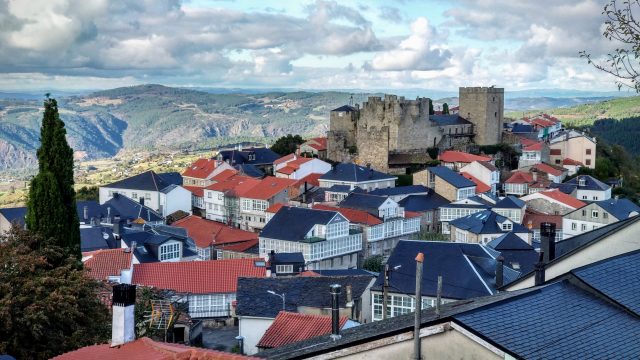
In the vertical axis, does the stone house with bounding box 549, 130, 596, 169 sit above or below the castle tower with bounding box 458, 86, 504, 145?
below

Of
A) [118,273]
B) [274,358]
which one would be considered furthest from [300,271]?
[274,358]

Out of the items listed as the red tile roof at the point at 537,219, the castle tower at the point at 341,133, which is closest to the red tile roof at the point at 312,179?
the castle tower at the point at 341,133

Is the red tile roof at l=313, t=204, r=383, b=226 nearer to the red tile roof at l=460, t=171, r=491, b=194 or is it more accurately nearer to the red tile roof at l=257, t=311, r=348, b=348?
the red tile roof at l=460, t=171, r=491, b=194

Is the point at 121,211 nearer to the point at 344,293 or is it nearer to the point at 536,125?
the point at 344,293

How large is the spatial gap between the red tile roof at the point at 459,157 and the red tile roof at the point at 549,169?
5330mm

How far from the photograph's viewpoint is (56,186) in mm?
25219

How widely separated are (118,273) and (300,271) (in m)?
10.7

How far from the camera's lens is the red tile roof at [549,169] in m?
77.8

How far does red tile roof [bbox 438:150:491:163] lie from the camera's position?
256 ft

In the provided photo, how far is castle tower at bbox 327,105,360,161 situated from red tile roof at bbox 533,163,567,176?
19.8 metres

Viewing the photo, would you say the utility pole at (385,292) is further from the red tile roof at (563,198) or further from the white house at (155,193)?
the white house at (155,193)

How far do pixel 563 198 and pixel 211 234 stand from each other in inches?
Answer: 1222

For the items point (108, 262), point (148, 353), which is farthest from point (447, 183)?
point (148, 353)

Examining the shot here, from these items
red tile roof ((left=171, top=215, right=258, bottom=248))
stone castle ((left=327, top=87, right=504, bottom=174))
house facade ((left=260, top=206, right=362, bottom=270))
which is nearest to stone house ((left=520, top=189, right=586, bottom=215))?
stone castle ((left=327, top=87, right=504, bottom=174))
